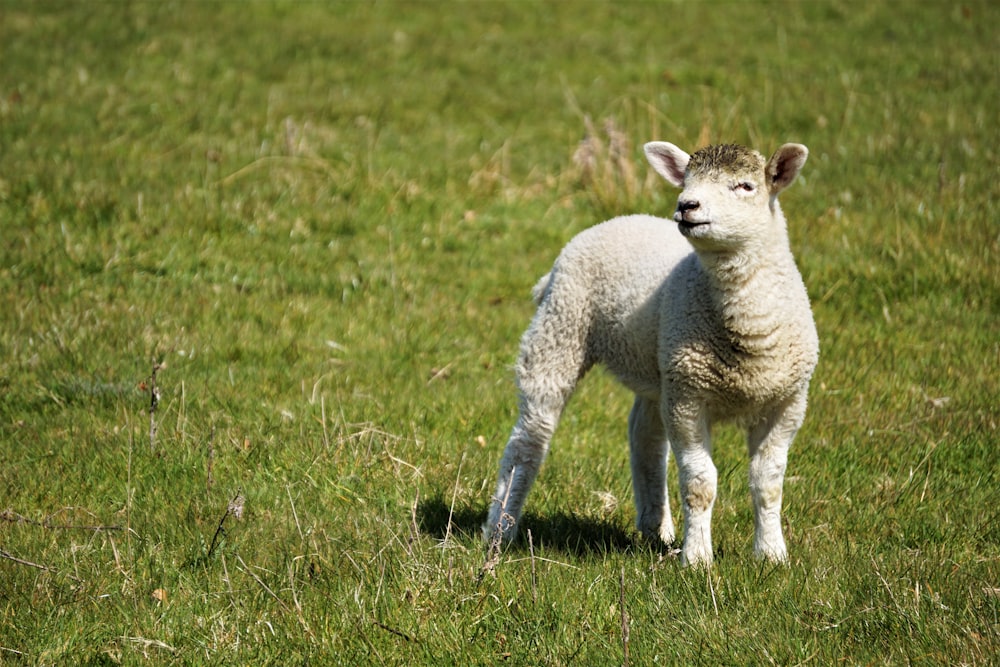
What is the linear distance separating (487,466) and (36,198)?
4646 mm

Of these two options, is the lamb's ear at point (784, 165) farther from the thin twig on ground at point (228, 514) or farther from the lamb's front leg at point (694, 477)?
the thin twig on ground at point (228, 514)

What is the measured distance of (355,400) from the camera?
5988mm

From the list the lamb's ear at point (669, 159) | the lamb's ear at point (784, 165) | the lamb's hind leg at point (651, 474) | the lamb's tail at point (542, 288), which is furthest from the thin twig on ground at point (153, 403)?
the lamb's ear at point (784, 165)

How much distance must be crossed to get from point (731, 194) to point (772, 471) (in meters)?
1.10

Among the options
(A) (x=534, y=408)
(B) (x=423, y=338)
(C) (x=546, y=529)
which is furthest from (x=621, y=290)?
(B) (x=423, y=338)

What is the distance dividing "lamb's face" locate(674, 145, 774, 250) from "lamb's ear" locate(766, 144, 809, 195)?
40mm

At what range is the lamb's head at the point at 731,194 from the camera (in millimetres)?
3986

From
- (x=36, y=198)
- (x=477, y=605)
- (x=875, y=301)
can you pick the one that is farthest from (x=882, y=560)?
(x=36, y=198)

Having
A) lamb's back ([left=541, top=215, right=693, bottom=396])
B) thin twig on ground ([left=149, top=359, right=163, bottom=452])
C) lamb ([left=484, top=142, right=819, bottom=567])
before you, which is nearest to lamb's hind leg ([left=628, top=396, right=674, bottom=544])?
lamb ([left=484, top=142, right=819, bottom=567])

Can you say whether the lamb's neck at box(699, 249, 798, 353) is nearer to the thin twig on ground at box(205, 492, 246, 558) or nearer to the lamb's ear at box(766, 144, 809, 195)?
the lamb's ear at box(766, 144, 809, 195)

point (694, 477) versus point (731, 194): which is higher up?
point (731, 194)

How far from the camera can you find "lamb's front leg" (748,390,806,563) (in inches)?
172

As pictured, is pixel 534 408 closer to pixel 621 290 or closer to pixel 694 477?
pixel 621 290

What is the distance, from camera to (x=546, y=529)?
4.92 m
